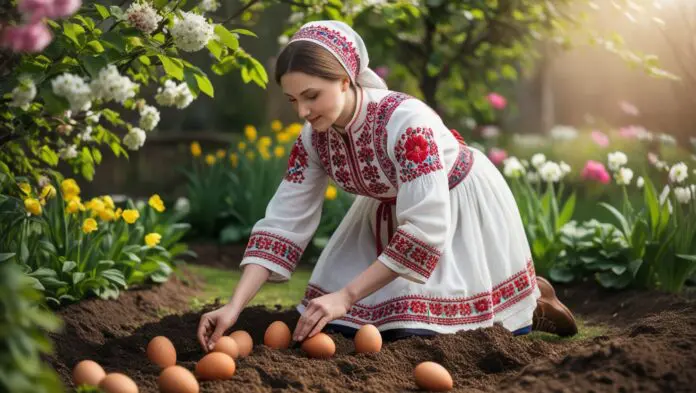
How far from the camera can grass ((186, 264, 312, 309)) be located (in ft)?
14.9

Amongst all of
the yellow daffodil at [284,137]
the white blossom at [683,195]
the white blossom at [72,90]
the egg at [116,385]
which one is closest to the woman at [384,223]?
the egg at [116,385]

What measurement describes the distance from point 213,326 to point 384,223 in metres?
0.86

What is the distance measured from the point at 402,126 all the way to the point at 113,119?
1.19 meters

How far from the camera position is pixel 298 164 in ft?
11.5

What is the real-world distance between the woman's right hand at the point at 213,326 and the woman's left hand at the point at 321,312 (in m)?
0.25

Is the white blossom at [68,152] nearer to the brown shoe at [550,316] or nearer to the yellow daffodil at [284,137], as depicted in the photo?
the brown shoe at [550,316]

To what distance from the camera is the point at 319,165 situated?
3.50 metres

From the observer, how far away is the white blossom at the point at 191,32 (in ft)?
8.98

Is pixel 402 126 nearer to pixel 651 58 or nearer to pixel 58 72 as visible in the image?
pixel 58 72

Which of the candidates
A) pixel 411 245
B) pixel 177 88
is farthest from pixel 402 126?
pixel 177 88

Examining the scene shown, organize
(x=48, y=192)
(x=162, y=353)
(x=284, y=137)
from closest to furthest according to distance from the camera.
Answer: (x=162, y=353) → (x=48, y=192) → (x=284, y=137)

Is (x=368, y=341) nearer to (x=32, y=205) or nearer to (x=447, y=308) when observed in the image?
(x=447, y=308)

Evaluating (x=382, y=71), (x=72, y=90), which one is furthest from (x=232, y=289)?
(x=382, y=71)

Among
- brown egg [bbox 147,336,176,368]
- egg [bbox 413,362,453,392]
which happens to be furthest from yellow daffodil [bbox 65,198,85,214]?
egg [bbox 413,362,453,392]
